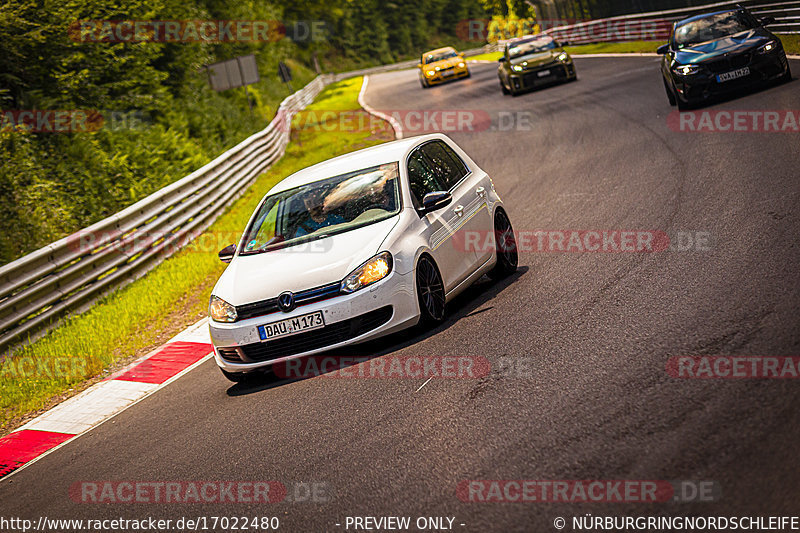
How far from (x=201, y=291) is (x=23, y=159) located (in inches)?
240

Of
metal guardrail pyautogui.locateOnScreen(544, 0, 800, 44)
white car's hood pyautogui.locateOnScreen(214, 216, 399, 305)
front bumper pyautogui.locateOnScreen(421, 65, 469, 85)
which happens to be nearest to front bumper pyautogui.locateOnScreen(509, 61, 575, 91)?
metal guardrail pyautogui.locateOnScreen(544, 0, 800, 44)

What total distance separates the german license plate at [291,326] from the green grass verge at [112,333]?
2.93m

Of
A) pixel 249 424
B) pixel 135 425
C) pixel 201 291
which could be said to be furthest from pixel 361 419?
pixel 201 291

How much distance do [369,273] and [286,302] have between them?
701mm

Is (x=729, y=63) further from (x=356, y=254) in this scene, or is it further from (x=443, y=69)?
(x=443, y=69)

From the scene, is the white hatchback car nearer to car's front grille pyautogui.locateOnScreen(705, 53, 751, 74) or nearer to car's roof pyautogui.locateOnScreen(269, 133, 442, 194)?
car's roof pyautogui.locateOnScreen(269, 133, 442, 194)

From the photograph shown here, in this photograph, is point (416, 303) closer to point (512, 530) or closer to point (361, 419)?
point (361, 419)

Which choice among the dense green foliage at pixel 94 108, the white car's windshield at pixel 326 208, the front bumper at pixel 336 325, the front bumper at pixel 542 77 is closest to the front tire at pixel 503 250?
the white car's windshield at pixel 326 208

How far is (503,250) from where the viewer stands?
9078mm

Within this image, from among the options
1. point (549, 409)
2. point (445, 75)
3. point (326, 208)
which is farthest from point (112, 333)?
point (445, 75)

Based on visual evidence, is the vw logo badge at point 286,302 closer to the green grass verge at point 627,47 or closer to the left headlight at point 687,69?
the left headlight at point 687,69

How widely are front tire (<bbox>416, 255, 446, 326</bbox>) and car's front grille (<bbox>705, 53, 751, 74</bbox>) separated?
34.6 ft

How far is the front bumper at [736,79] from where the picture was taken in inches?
628

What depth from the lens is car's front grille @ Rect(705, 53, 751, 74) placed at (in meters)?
15.9
